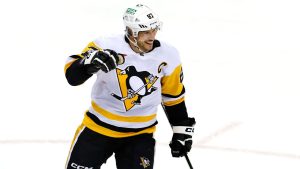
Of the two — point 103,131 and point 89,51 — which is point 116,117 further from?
point 89,51

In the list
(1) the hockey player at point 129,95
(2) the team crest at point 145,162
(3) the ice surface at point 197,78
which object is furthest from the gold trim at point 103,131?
(3) the ice surface at point 197,78

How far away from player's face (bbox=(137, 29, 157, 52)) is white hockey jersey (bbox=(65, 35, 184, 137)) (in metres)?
0.07

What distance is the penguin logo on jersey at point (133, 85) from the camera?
361cm

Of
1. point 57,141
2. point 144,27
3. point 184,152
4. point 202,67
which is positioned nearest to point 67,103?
point 57,141

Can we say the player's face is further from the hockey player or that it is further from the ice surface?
the ice surface

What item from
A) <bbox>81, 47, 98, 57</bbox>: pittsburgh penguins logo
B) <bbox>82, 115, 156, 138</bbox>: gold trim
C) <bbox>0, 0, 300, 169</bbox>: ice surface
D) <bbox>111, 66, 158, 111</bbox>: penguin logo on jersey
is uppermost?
<bbox>81, 47, 98, 57</bbox>: pittsburgh penguins logo

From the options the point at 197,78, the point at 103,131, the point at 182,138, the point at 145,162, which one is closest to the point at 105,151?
the point at 103,131

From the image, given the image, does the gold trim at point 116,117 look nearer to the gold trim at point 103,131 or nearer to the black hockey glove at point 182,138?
the gold trim at point 103,131

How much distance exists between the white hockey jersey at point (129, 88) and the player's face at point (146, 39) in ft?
0.22

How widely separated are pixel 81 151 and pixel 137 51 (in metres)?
0.58

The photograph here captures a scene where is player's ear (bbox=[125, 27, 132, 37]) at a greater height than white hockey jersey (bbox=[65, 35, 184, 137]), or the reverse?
player's ear (bbox=[125, 27, 132, 37])

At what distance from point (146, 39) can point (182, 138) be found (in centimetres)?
73

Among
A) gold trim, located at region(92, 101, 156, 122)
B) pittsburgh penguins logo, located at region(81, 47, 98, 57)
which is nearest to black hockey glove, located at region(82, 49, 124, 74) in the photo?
pittsburgh penguins logo, located at region(81, 47, 98, 57)

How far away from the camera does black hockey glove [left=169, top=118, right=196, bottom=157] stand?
3990 mm
